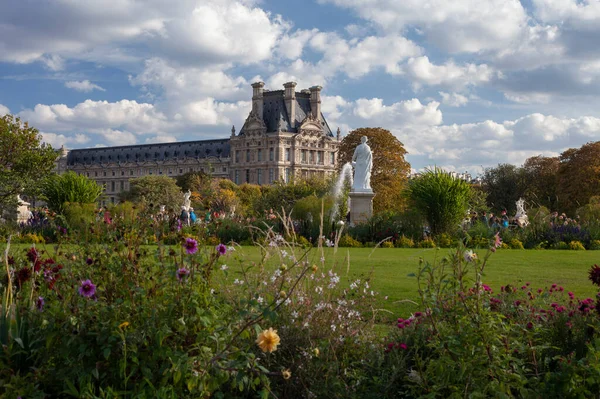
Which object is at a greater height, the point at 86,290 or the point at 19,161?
the point at 19,161

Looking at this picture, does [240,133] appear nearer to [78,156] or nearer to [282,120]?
[282,120]

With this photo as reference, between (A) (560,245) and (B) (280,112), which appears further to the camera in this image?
(B) (280,112)

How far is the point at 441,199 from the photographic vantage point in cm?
1844

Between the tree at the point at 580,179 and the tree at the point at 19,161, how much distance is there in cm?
3223

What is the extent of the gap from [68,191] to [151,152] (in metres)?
105

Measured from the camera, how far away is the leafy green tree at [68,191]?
21344 mm

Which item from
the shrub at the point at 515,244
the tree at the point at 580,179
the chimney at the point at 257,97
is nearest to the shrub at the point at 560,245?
the shrub at the point at 515,244

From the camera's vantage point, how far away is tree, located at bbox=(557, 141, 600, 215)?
1759 inches

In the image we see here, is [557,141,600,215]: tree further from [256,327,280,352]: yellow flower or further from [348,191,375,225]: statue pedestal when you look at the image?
[256,327,280,352]: yellow flower

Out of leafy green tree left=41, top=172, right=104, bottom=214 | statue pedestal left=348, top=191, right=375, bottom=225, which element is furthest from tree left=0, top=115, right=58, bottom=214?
statue pedestal left=348, top=191, right=375, bottom=225

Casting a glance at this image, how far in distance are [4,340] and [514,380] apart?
291 centimetres

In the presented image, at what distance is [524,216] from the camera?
91.5 ft

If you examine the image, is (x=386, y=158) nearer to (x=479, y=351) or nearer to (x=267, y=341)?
(x=479, y=351)

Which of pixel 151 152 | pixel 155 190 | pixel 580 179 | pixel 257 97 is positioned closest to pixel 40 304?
pixel 580 179
